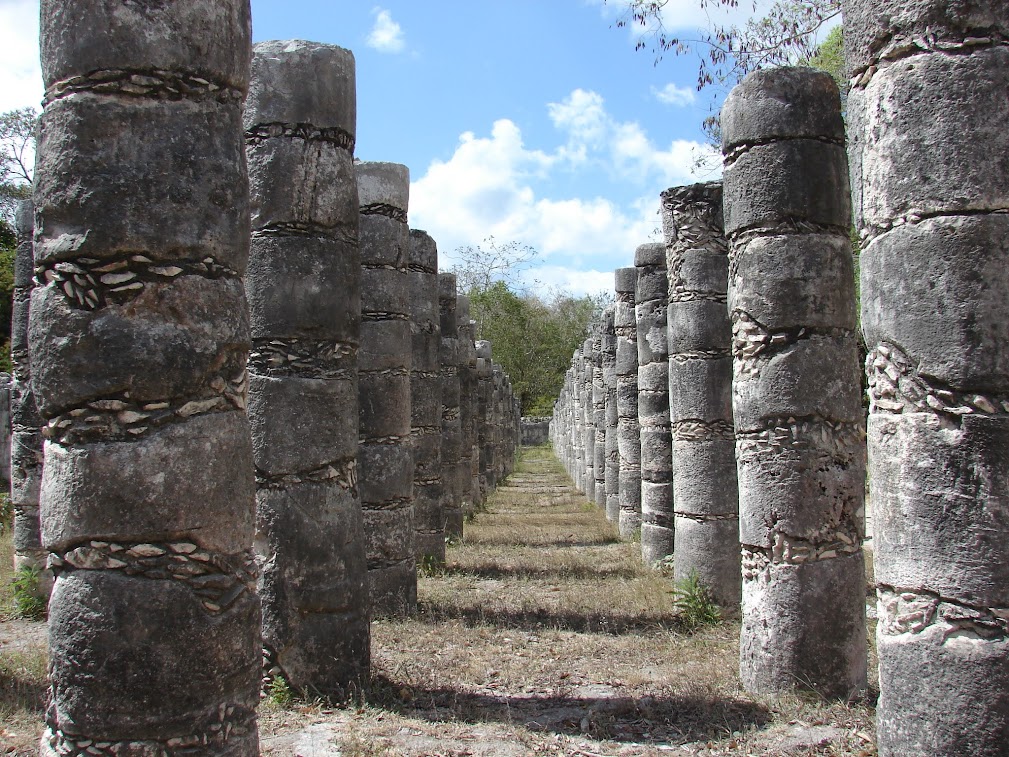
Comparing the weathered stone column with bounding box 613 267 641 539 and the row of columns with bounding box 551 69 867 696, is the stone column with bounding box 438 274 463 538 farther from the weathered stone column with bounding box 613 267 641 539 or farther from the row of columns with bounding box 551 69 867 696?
the row of columns with bounding box 551 69 867 696

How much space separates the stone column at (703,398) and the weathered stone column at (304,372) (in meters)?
3.93

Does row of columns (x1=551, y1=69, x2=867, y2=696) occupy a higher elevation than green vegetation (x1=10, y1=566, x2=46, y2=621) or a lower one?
higher

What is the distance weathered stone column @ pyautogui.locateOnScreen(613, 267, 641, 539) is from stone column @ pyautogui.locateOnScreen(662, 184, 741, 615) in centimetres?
643

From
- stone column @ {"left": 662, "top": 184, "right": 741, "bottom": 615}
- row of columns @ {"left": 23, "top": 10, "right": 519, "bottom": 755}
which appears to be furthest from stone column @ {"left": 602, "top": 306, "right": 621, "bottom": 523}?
row of columns @ {"left": 23, "top": 10, "right": 519, "bottom": 755}

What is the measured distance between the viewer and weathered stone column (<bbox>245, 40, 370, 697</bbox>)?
6613 mm

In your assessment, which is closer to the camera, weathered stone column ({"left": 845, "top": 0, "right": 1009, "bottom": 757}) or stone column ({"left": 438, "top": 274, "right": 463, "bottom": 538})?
weathered stone column ({"left": 845, "top": 0, "right": 1009, "bottom": 757})

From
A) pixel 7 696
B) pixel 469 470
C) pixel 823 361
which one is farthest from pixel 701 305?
pixel 469 470

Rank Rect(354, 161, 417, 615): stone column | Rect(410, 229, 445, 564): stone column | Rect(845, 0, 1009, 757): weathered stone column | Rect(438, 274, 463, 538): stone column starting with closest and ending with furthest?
Rect(845, 0, 1009, 757): weathered stone column < Rect(354, 161, 417, 615): stone column < Rect(410, 229, 445, 564): stone column < Rect(438, 274, 463, 538): stone column

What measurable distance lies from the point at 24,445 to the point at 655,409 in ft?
24.4

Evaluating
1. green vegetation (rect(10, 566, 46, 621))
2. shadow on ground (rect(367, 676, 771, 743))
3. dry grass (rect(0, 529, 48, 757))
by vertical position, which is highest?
green vegetation (rect(10, 566, 46, 621))

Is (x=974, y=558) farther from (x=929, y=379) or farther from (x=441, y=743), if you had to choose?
(x=441, y=743)

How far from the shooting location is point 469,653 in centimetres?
819

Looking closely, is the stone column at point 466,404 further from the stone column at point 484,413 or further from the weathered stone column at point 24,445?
the weathered stone column at point 24,445

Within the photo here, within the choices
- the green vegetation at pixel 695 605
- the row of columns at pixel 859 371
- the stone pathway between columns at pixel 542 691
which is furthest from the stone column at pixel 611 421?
the green vegetation at pixel 695 605
